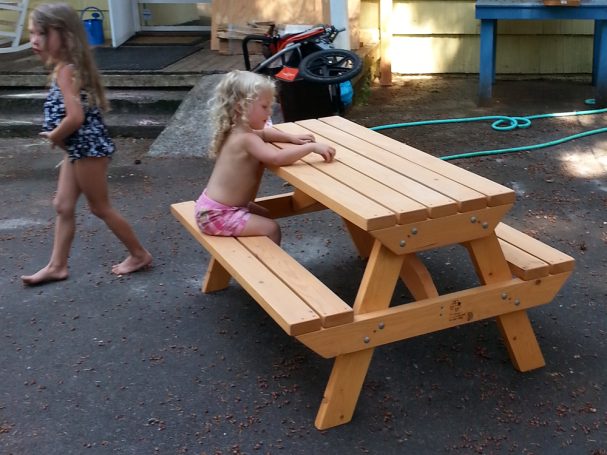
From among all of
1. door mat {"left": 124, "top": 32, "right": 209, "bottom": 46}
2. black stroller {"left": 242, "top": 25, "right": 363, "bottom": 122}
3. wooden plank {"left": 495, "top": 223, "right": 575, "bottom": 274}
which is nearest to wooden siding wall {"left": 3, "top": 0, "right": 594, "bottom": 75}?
door mat {"left": 124, "top": 32, "right": 209, "bottom": 46}

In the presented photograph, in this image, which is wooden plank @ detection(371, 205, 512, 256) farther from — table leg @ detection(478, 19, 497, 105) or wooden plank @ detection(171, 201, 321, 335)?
table leg @ detection(478, 19, 497, 105)

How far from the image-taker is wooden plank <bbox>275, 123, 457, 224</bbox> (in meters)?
2.86

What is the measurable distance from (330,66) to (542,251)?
135 inches

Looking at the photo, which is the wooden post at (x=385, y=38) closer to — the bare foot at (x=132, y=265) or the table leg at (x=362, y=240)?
the table leg at (x=362, y=240)

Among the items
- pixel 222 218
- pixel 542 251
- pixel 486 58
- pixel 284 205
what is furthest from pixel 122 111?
pixel 542 251

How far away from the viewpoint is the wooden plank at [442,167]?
9.73 ft

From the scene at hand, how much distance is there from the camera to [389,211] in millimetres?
2832

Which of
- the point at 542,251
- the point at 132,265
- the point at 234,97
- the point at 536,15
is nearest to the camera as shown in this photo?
the point at 542,251

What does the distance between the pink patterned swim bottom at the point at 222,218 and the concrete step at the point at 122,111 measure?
3.53 meters

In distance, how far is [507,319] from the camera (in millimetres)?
3242

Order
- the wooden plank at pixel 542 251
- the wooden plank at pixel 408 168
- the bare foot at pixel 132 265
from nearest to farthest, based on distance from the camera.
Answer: the wooden plank at pixel 408 168 < the wooden plank at pixel 542 251 < the bare foot at pixel 132 265

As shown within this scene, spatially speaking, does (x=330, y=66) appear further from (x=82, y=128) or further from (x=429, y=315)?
(x=429, y=315)

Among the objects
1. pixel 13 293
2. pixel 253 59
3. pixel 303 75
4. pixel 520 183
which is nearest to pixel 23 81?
pixel 253 59

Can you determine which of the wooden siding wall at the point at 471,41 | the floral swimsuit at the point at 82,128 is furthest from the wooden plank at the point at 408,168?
the wooden siding wall at the point at 471,41
